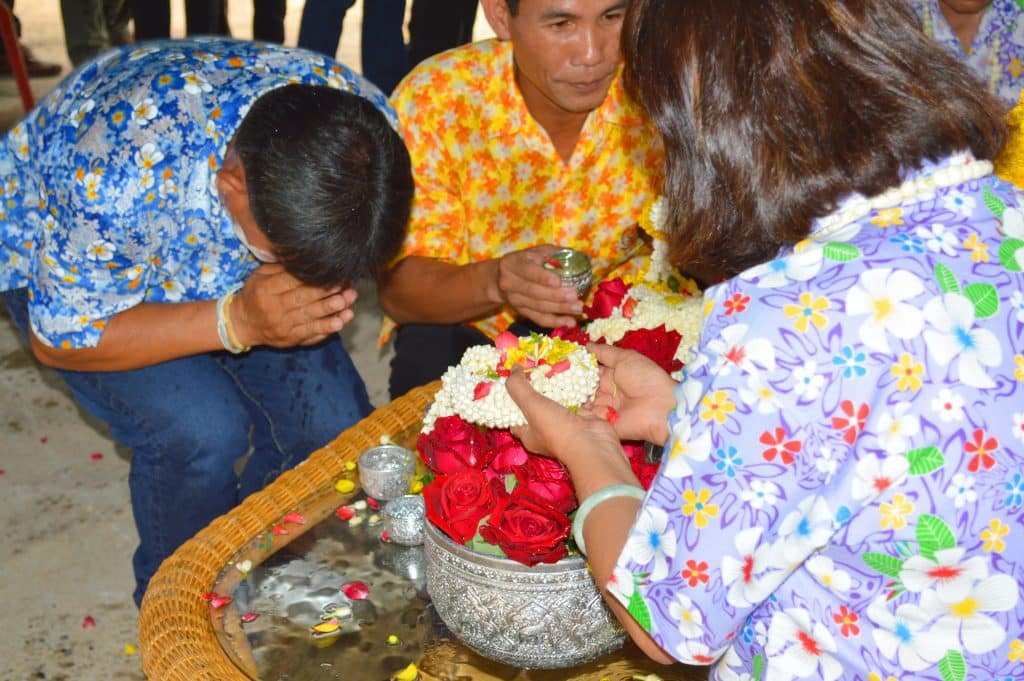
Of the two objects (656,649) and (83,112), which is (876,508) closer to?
(656,649)

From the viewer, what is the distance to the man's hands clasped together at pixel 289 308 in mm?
2115

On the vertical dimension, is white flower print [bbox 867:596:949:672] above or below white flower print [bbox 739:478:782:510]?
below

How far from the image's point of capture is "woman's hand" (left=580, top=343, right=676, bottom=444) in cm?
159

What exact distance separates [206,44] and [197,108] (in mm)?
249

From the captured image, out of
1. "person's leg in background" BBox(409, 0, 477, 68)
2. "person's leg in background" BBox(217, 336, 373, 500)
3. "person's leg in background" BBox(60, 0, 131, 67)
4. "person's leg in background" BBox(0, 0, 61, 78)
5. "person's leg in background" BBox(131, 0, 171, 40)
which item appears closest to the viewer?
"person's leg in background" BBox(217, 336, 373, 500)

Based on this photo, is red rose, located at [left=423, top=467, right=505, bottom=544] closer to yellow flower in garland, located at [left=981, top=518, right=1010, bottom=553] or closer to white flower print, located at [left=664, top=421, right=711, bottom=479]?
white flower print, located at [left=664, top=421, right=711, bottom=479]

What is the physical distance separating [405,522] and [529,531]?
1.45ft

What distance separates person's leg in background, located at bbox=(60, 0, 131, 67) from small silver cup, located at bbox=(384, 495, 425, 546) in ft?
17.5

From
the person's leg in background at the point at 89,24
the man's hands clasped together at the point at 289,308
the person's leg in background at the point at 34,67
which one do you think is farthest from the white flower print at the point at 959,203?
the person's leg in background at the point at 34,67

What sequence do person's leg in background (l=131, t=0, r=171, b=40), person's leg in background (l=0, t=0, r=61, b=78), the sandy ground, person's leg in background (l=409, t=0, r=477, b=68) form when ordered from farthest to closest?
person's leg in background (l=0, t=0, r=61, b=78) → person's leg in background (l=131, t=0, r=171, b=40) → person's leg in background (l=409, t=0, r=477, b=68) → the sandy ground

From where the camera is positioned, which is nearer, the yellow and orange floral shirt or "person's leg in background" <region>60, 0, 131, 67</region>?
the yellow and orange floral shirt

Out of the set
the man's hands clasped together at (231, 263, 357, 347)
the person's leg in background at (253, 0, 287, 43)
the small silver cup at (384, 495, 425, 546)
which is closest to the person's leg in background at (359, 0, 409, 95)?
the person's leg in background at (253, 0, 287, 43)

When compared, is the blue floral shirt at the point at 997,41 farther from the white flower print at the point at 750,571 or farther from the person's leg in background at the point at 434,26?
the person's leg in background at the point at 434,26

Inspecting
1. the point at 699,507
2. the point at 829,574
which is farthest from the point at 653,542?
the point at 829,574
